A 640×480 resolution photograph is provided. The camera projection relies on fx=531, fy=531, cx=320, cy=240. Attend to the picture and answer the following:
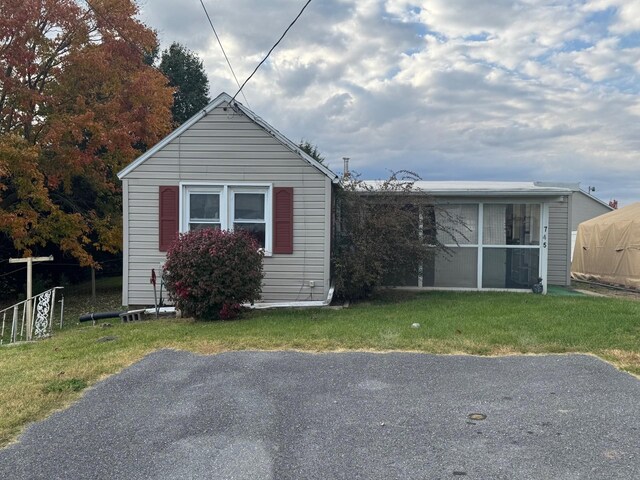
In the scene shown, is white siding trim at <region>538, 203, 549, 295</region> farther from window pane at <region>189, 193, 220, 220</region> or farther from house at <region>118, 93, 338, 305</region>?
window pane at <region>189, 193, 220, 220</region>

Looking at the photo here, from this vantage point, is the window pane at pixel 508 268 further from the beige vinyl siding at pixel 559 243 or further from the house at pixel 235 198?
the house at pixel 235 198

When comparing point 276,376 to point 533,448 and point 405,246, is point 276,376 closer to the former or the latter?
point 533,448

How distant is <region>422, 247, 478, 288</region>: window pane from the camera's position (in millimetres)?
12609

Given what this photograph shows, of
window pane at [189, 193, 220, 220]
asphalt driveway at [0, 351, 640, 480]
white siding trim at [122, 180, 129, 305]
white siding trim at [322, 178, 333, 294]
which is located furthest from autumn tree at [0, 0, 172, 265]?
asphalt driveway at [0, 351, 640, 480]

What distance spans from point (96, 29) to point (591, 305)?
47.0 feet

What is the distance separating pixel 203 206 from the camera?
413 inches

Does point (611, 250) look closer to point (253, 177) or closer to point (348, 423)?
point (253, 177)

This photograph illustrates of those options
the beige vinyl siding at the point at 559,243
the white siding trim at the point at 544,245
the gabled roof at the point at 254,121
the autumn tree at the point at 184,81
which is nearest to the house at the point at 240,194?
the gabled roof at the point at 254,121

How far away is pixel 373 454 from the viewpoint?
3699 millimetres

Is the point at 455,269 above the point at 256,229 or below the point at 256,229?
below

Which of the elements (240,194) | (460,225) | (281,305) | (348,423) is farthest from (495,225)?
(348,423)

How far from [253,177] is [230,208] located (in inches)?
29.7

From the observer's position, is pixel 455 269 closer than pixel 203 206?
No

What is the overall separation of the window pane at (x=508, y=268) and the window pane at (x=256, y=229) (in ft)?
17.8
